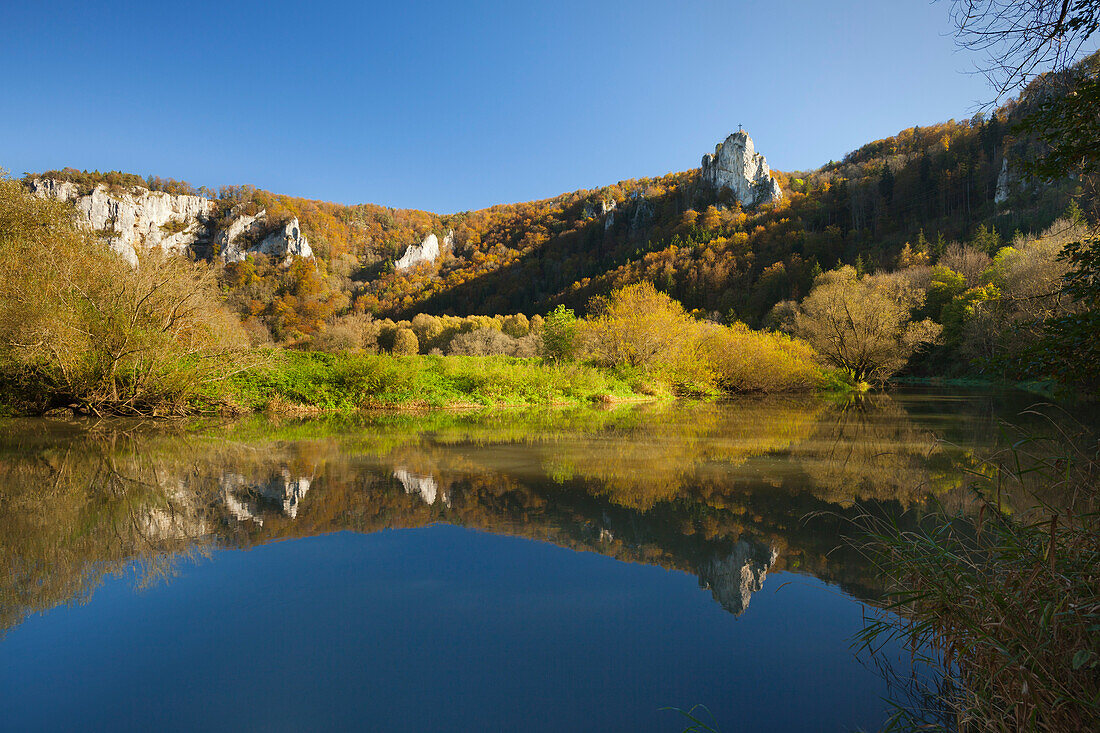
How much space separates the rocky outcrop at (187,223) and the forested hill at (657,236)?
10.6ft

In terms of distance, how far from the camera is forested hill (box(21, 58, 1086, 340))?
225ft

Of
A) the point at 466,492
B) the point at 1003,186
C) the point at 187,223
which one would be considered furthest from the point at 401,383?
the point at 187,223

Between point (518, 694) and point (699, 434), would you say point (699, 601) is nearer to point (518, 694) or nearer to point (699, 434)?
point (518, 694)

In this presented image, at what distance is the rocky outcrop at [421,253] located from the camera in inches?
4178

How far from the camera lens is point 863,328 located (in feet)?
100

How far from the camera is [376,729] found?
234 centimetres

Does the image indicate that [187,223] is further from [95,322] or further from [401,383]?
[95,322]

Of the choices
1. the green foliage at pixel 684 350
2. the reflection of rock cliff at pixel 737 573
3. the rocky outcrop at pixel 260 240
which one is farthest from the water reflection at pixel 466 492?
the rocky outcrop at pixel 260 240

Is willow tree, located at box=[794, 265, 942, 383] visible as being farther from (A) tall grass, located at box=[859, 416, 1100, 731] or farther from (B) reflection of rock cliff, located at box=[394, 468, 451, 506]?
(A) tall grass, located at box=[859, 416, 1100, 731]

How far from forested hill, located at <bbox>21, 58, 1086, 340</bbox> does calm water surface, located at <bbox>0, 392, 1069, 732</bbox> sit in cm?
5752

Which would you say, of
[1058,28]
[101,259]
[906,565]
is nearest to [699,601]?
[906,565]

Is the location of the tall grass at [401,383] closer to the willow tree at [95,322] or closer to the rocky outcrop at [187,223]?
the willow tree at [95,322]

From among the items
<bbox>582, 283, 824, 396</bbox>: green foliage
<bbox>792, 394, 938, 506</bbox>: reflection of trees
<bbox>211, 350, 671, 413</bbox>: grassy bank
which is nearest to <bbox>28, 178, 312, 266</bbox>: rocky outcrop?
<bbox>582, 283, 824, 396</bbox>: green foliage

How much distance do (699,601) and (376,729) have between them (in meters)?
2.15
